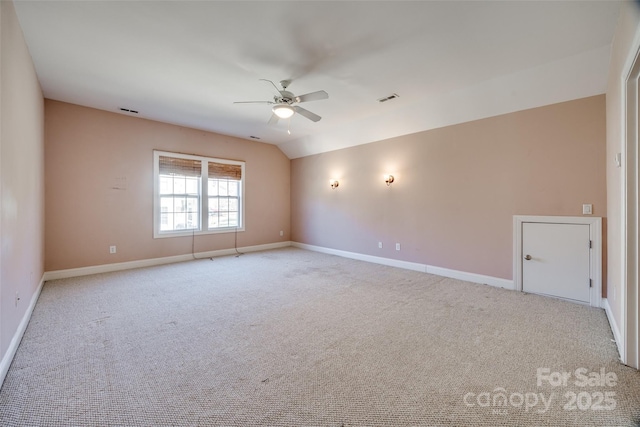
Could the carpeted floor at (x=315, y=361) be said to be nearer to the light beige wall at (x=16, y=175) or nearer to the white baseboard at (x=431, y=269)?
the white baseboard at (x=431, y=269)

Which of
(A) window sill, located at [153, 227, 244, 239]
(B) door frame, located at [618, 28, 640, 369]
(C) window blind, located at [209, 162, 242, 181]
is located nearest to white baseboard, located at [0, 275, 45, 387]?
(A) window sill, located at [153, 227, 244, 239]

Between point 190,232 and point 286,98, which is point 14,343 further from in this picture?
point 190,232

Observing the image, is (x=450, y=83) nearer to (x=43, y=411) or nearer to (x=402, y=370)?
(x=402, y=370)

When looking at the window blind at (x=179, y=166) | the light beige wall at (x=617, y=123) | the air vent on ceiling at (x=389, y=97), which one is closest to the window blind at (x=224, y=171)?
the window blind at (x=179, y=166)

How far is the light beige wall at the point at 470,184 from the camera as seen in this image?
339 cm

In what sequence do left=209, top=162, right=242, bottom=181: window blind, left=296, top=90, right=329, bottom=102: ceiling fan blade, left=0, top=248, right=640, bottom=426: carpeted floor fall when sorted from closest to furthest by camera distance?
left=0, top=248, right=640, bottom=426: carpeted floor → left=296, top=90, right=329, bottom=102: ceiling fan blade → left=209, top=162, right=242, bottom=181: window blind

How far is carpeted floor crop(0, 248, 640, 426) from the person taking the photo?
1602 mm

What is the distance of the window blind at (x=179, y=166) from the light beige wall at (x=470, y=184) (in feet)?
10.1

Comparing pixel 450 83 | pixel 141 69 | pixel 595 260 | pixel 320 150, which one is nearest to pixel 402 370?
pixel 595 260

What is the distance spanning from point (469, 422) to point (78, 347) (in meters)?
3.05

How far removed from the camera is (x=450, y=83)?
371cm

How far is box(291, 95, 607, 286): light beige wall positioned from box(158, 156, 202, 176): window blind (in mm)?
3090

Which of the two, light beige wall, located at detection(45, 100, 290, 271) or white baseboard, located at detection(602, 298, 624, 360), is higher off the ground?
light beige wall, located at detection(45, 100, 290, 271)

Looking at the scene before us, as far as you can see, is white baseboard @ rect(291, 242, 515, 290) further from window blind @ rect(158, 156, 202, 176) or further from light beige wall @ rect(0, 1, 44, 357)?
light beige wall @ rect(0, 1, 44, 357)
